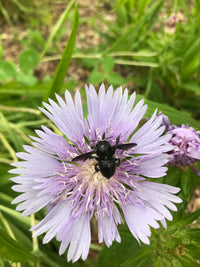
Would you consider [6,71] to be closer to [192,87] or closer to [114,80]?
[114,80]

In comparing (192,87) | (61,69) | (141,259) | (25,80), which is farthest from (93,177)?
(192,87)

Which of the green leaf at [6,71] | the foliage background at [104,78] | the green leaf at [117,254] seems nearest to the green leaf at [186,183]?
the foliage background at [104,78]

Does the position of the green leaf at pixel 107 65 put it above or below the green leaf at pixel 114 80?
above

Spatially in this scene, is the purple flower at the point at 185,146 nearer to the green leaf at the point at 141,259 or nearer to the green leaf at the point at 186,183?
the green leaf at the point at 186,183

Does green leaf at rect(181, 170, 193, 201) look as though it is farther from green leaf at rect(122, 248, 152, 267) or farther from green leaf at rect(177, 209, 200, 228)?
green leaf at rect(122, 248, 152, 267)

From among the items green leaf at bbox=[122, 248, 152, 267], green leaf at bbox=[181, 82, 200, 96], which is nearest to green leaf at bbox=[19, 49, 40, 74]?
green leaf at bbox=[181, 82, 200, 96]

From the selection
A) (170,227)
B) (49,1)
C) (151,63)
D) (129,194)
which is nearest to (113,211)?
(129,194)

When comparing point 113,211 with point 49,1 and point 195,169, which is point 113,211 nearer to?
point 195,169

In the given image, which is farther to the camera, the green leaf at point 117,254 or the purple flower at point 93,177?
the green leaf at point 117,254
